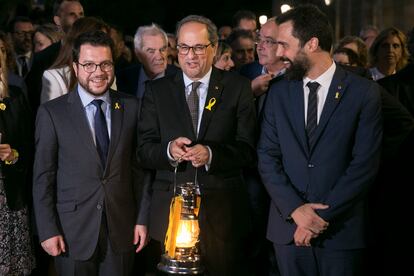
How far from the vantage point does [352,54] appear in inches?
418

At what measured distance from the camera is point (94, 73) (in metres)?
6.78

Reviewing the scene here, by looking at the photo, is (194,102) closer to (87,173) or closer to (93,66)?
(93,66)

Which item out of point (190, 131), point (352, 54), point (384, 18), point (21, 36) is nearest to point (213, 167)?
point (190, 131)

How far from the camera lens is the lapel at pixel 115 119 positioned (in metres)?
6.81

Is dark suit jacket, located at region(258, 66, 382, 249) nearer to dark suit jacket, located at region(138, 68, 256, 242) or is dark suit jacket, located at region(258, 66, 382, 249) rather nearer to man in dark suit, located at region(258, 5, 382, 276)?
man in dark suit, located at region(258, 5, 382, 276)

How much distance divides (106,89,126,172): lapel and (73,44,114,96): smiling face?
148 mm

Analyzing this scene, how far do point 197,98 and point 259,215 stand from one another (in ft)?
5.53

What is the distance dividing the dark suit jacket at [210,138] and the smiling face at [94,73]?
1.32 ft

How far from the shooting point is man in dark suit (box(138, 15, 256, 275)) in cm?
684

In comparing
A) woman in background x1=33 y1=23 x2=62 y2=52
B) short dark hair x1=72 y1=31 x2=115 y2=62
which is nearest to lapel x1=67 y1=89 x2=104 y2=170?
short dark hair x1=72 y1=31 x2=115 y2=62

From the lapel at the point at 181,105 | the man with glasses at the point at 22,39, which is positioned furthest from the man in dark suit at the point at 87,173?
the man with glasses at the point at 22,39

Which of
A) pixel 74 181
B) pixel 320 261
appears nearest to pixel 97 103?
pixel 74 181

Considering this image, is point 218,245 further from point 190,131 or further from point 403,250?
point 403,250

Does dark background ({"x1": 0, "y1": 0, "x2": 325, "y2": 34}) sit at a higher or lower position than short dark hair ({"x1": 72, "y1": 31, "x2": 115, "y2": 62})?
higher
